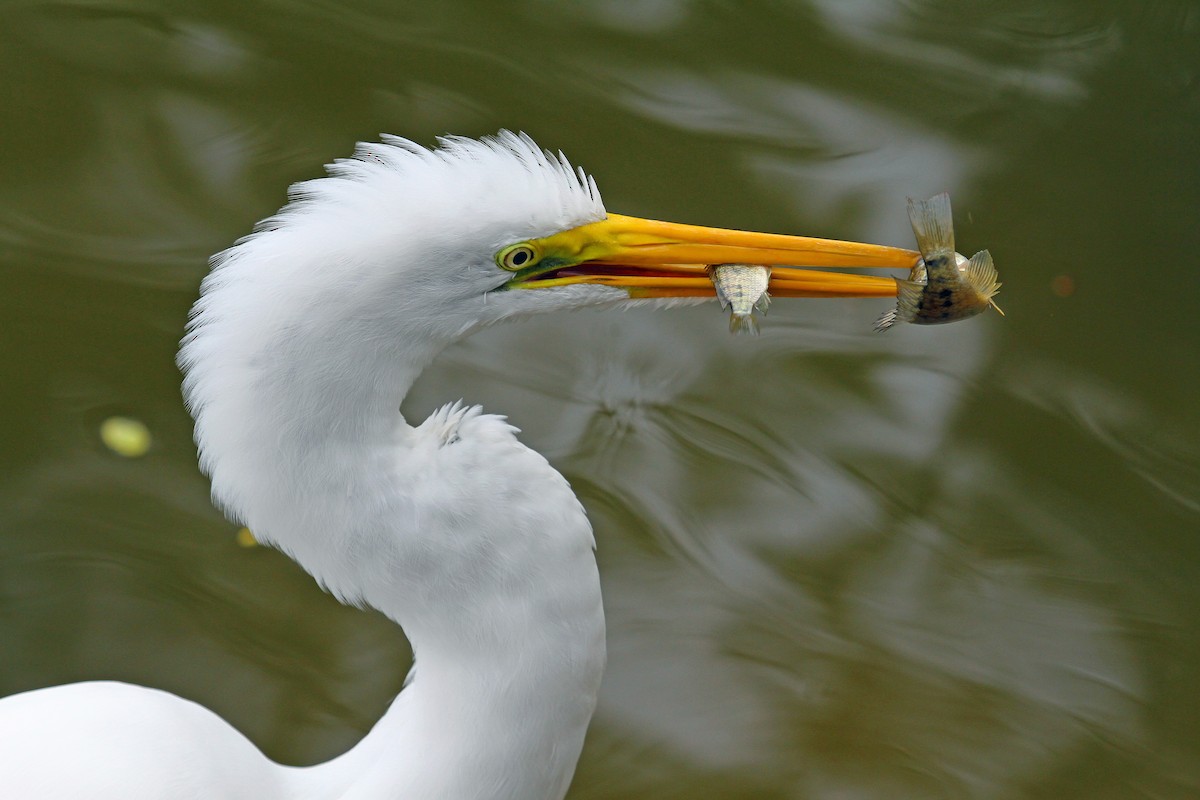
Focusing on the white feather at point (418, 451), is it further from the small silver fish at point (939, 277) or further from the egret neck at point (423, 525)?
the small silver fish at point (939, 277)

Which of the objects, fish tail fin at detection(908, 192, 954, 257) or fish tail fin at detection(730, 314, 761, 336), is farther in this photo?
fish tail fin at detection(908, 192, 954, 257)

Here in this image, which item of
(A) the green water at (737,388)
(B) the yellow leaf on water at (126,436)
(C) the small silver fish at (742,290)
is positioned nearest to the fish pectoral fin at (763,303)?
(C) the small silver fish at (742,290)

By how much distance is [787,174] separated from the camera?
11.0ft

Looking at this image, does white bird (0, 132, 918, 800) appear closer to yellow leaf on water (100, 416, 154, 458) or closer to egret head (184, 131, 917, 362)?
egret head (184, 131, 917, 362)

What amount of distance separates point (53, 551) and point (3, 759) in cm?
96

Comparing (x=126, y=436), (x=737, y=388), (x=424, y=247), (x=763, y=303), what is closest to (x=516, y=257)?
(x=424, y=247)

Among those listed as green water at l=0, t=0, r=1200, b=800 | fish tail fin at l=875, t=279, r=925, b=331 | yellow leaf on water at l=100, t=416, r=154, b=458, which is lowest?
yellow leaf on water at l=100, t=416, r=154, b=458

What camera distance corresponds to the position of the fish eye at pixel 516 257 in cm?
140

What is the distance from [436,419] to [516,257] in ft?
0.78

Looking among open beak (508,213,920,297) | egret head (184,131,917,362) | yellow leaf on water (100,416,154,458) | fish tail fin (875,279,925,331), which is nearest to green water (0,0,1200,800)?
yellow leaf on water (100,416,154,458)

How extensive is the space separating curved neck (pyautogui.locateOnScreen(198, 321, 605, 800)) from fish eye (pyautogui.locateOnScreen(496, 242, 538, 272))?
0.14m

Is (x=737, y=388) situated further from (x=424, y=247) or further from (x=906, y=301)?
(x=424, y=247)

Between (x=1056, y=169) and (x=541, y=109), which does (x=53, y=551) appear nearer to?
(x=541, y=109)

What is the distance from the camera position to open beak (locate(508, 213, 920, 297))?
1.48m
